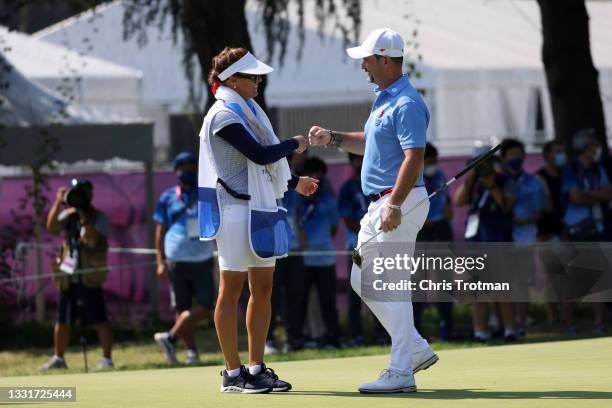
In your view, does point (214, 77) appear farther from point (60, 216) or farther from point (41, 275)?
point (41, 275)

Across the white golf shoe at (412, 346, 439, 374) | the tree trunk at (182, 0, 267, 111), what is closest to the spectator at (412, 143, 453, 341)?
the tree trunk at (182, 0, 267, 111)

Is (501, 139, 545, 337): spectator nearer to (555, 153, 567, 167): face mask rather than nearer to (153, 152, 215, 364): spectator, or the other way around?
(555, 153, 567, 167): face mask

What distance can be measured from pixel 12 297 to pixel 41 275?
1.35 feet

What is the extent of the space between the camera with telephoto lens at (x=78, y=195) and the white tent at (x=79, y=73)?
4403 millimetres

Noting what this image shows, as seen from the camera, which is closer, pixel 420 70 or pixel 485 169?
pixel 485 169

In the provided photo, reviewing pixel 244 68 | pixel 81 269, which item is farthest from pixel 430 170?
pixel 244 68

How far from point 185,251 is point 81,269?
3.16 ft

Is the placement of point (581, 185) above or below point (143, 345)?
above

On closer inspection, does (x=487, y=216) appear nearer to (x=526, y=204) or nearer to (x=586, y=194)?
(x=526, y=204)

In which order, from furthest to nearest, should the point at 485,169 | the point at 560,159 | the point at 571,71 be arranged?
1. the point at 571,71
2. the point at 560,159
3. the point at 485,169

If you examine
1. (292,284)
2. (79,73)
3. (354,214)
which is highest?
(79,73)

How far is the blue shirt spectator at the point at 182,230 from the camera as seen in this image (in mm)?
13500

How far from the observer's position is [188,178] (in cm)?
1362

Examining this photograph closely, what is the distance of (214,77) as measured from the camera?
7770mm
